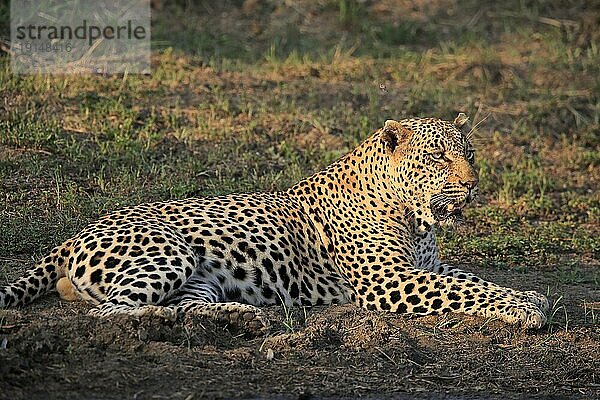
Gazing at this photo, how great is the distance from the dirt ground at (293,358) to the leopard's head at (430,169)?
101cm

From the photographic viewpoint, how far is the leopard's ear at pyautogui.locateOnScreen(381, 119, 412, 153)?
891 cm

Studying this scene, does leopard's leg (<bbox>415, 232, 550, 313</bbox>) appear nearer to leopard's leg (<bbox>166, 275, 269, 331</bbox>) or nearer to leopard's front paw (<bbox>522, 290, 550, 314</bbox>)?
leopard's front paw (<bbox>522, 290, 550, 314</bbox>)

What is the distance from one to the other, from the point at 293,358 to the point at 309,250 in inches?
68.5

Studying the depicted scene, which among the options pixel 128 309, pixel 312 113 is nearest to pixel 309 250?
pixel 128 309

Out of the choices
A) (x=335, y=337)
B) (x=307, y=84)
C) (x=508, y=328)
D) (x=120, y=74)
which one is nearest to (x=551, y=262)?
(x=508, y=328)

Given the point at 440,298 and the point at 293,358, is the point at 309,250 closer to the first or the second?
the point at 440,298

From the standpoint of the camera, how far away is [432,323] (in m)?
8.23

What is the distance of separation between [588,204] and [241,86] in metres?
4.63

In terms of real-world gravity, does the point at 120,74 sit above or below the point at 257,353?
above

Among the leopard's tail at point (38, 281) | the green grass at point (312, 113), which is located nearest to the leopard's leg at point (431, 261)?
the green grass at point (312, 113)

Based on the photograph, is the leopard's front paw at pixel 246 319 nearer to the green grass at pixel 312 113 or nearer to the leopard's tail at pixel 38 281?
the leopard's tail at pixel 38 281

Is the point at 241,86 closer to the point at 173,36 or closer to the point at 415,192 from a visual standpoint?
the point at 173,36

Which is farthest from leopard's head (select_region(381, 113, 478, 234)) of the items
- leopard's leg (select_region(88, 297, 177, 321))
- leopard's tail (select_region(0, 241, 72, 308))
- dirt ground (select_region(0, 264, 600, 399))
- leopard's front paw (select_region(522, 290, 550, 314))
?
leopard's tail (select_region(0, 241, 72, 308))

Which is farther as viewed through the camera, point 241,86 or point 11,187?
point 241,86
